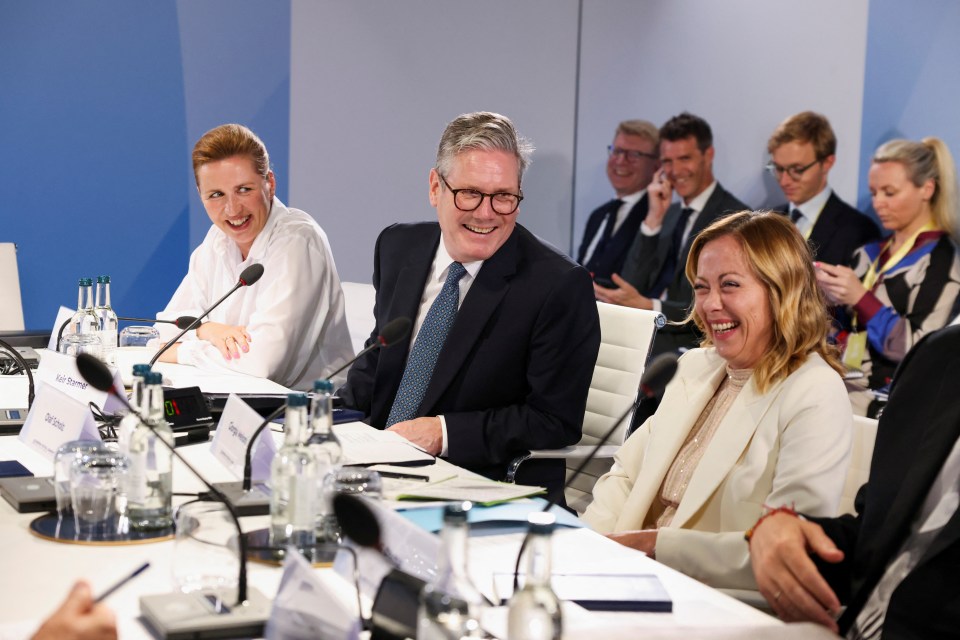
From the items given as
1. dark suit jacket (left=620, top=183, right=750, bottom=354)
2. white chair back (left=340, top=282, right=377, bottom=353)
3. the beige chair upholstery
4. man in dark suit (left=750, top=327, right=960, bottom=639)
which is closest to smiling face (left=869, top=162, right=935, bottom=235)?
dark suit jacket (left=620, top=183, right=750, bottom=354)

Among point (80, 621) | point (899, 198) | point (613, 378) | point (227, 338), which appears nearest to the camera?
point (80, 621)

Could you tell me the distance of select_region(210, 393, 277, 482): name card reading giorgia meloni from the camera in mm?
1731

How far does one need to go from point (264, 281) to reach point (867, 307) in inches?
100

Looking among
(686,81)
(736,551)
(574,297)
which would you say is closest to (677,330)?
(686,81)

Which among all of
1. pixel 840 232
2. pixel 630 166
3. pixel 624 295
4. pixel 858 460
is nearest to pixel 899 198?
pixel 840 232

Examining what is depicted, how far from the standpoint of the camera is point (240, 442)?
1.80 m

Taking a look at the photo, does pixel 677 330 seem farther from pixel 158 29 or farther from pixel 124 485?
pixel 124 485

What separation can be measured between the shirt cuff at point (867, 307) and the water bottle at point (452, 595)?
394cm

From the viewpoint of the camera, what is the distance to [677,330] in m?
5.54

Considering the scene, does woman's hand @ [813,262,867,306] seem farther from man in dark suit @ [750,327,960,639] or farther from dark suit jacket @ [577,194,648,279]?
man in dark suit @ [750,327,960,639]

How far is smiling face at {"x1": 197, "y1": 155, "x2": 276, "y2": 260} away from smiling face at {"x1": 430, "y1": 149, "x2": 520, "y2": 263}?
1.17 m

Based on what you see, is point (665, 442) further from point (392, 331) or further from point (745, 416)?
point (392, 331)

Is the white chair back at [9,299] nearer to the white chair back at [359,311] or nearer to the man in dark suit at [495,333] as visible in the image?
the white chair back at [359,311]

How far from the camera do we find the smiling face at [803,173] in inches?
202
